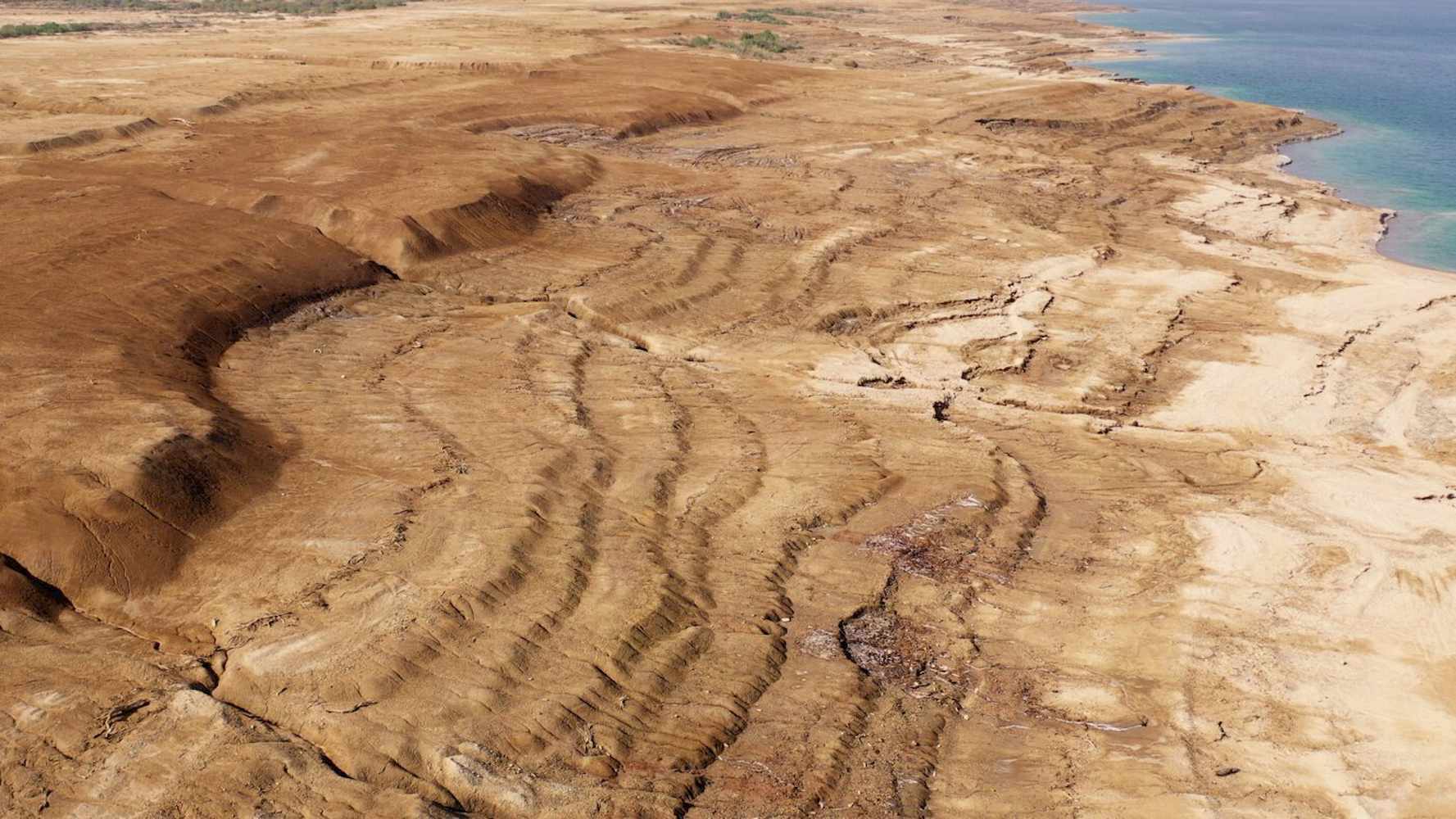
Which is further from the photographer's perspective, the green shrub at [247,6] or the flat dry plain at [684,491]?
the green shrub at [247,6]

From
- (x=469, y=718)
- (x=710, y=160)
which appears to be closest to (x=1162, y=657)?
(x=469, y=718)

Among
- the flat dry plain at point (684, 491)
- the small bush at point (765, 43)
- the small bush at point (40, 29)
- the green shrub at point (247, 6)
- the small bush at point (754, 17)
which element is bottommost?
the flat dry plain at point (684, 491)

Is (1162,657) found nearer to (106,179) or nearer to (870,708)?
(870,708)

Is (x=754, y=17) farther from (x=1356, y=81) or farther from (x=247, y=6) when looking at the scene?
(x=1356, y=81)

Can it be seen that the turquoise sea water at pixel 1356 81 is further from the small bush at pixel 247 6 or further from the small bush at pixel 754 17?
the small bush at pixel 247 6

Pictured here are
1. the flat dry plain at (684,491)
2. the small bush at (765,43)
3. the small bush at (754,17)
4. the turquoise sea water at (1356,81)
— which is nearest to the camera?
the flat dry plain at (684,491)

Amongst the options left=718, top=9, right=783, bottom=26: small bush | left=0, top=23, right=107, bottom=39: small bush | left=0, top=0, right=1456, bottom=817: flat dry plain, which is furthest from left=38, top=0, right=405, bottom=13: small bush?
left=0, top=0, right=1456, bottom=817: flat dry plain

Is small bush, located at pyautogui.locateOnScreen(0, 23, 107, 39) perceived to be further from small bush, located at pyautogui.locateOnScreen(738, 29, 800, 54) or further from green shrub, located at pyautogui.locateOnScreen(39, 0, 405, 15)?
small bush, located at pyautogui.locateOnScreen(738, 29, 800, 54)

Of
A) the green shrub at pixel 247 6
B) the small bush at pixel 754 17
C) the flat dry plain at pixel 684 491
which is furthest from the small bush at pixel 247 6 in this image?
the flat dry plain at pixel 684 491
